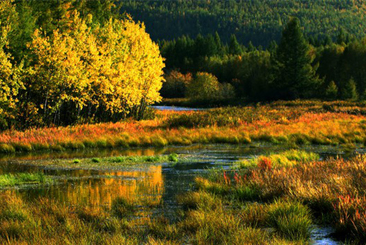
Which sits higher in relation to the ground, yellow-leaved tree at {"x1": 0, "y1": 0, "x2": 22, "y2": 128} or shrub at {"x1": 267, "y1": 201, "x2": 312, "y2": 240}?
yellow-leaved tree at {"x1": 0, "y1": 0, "x2": 22, "y2": 128}

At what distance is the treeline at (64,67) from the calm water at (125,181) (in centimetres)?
847

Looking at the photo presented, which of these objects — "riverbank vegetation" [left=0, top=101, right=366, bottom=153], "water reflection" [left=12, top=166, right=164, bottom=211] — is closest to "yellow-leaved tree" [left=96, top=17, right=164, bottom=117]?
"riverbank vegetation" [left=0, top=101, right=366, bottom=153]

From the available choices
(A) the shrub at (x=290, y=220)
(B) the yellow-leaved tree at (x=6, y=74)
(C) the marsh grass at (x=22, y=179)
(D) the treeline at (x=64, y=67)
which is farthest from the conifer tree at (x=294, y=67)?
(A) the shrub at (x=290, y=220)

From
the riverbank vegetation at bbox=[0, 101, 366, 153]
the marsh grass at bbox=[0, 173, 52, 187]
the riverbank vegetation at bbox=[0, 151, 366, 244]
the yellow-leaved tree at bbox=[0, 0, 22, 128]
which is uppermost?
the yellow-leaved tree at bbox=[0, 0, 22, 128]

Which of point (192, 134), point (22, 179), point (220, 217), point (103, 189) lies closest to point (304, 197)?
point (220, 217)

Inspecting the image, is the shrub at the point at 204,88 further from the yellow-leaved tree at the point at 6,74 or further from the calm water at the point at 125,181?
the calm water at the point at 125,181

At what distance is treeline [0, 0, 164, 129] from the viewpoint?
31828mm

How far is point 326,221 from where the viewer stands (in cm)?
1046

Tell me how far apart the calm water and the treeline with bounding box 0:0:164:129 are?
8.47 m

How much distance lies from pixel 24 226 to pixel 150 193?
15.5ft

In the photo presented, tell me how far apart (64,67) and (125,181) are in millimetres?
17883

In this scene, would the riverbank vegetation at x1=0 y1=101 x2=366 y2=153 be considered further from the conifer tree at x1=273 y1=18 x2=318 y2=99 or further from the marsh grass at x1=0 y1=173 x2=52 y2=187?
the conifer tree at x1=273 y1=18 x2=318 y2=99

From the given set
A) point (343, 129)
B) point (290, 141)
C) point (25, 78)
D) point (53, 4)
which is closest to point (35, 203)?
point (290, 141)

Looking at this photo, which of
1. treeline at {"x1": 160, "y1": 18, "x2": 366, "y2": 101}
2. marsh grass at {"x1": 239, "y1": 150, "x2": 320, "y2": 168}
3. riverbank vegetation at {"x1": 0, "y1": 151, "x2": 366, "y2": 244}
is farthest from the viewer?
treeline at {"x1": 160, "y1": 18, "x2": 366, "y2": 101}
